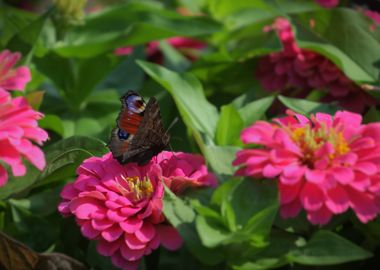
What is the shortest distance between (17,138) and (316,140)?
1.01ft

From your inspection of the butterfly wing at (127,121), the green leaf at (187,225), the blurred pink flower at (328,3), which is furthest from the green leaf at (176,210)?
the blurred pink flower at (328,3)

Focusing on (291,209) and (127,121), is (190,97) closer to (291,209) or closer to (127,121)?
(127,121)

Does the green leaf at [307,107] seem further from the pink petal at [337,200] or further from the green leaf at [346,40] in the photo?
the pink petal at [337,200]

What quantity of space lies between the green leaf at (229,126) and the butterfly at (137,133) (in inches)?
4.6

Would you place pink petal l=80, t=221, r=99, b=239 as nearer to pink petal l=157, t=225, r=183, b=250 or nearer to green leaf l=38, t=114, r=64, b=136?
pink petal l=157, t=225, r=183, b=250

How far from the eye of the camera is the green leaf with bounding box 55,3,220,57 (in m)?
1.16

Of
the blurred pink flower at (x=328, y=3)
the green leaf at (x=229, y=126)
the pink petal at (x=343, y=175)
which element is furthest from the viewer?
the blurred pink flower at (x=328, y=3)

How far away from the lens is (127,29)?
117 cm

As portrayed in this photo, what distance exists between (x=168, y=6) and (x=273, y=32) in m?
0.61

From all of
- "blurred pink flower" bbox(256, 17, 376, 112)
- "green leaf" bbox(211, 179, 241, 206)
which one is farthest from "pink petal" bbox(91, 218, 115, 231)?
"blurred pink flower" bbox(256, 17, 376, 112)

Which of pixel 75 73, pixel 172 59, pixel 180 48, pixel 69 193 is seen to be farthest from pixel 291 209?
pixel 180 48

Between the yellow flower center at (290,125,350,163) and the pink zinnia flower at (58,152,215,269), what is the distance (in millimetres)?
120

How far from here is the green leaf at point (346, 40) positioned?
3.41 ft

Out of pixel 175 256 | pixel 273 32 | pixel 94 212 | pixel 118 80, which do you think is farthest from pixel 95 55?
pixel 94 212
